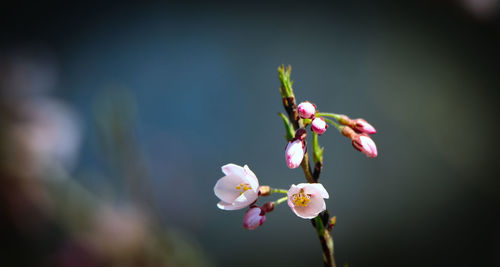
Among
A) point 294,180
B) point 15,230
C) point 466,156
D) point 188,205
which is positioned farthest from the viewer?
point 466,156

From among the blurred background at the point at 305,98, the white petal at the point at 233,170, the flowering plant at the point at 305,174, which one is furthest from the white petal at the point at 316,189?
the blurred background at the point at 305,98

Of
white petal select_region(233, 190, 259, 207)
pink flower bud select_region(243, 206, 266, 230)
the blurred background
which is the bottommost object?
pink flower bud select_region(243, 206, 266, 230)

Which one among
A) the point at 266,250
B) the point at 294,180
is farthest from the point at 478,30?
the point at 266,250

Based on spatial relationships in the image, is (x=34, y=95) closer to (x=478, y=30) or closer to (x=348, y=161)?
(x=348, y=161)

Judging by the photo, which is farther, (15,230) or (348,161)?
(348,161)

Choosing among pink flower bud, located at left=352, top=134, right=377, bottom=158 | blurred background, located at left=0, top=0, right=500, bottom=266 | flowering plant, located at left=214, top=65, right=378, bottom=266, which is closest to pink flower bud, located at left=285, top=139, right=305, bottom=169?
flowering plant, located at left=214, top=65, right=378, bottom=266

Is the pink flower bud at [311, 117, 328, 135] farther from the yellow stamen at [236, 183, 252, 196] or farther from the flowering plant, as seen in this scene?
the yellow stamen at [236, 183, 252, 196]

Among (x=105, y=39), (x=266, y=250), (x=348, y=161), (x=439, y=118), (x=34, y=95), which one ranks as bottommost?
(x=266, y=250)
